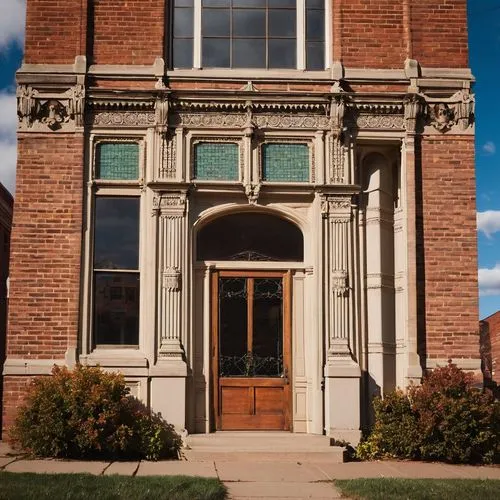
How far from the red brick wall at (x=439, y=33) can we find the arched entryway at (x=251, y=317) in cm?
363

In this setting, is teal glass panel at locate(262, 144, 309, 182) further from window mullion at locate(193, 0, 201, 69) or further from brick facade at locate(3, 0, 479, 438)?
window mullion at locate(193, 0, 201, 69)

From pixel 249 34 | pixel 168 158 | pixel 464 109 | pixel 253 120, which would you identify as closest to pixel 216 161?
pixel 168 158

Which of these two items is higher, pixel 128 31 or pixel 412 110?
pixel 128 31

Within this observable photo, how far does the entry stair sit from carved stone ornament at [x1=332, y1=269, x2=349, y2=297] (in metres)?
2.27

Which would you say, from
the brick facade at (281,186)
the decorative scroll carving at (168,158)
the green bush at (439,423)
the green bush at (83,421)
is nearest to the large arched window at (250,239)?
the brick facade at (281,186)

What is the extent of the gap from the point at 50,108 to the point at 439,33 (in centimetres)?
651

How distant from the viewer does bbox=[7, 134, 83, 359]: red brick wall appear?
1351 cm

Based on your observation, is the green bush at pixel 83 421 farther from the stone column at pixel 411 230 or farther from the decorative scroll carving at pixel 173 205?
the stone column at pixel 411 230

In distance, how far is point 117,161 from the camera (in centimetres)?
1416

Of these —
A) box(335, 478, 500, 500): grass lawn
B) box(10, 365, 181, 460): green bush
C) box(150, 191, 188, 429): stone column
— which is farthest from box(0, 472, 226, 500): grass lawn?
box(150, 191, 188, 429): stone column

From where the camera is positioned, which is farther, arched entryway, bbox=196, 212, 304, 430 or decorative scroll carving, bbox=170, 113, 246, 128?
decorative scroll carving, bbox=170, 113, 246, 128

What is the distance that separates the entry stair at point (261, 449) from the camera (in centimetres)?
1250

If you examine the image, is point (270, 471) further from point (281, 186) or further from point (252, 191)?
point (281, 186)

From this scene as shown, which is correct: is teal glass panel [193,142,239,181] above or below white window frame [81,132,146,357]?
above
